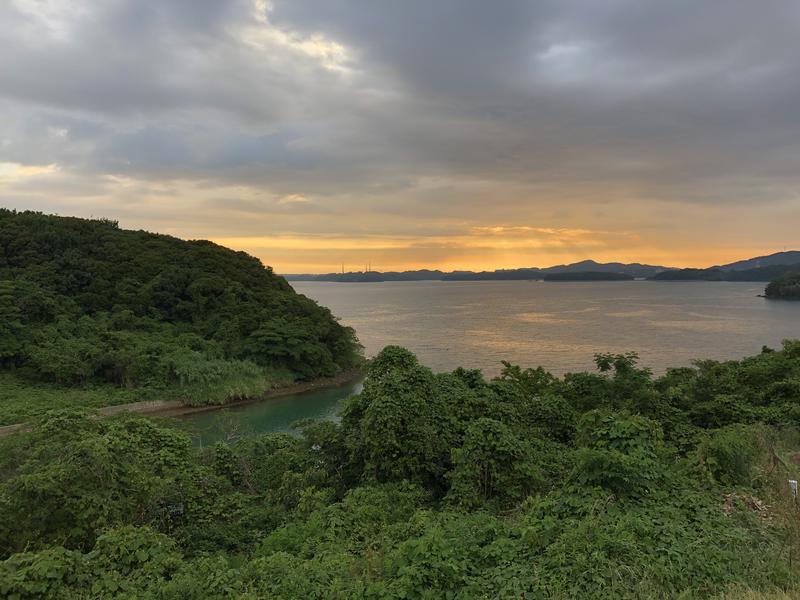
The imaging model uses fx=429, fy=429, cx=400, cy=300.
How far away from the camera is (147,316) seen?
1526 inches

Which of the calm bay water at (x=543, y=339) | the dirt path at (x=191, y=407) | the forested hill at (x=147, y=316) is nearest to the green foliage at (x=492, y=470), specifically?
the calm bay water at (x=543, y=339)

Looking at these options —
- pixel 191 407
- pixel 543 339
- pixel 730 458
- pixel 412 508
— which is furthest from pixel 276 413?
pixel 543 339

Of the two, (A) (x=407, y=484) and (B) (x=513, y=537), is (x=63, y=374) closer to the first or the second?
(A) (x=407, y=484)

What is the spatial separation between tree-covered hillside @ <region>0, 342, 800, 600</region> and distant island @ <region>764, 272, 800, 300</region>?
413ft

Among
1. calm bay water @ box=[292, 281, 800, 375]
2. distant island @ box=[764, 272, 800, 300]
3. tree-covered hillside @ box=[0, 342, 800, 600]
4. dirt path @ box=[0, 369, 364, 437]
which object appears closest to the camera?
tree-covered hillside @ box=[0, 342, 800, 600]

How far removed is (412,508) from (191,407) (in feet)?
85.6

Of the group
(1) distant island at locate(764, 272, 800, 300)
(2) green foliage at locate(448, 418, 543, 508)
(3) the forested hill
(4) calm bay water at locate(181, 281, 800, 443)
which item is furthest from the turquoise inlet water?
(1) distant island at locate(764, 272, 800, 300)

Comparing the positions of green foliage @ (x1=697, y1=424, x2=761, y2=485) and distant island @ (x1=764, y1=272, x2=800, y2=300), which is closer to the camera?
green foliage @ (x1=697, y1=424, x2=761, y2=485)

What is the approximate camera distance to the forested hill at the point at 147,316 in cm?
3053

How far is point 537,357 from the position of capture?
43.9 meters

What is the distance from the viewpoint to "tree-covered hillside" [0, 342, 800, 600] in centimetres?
500

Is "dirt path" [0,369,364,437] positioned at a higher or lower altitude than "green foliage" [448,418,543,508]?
lower

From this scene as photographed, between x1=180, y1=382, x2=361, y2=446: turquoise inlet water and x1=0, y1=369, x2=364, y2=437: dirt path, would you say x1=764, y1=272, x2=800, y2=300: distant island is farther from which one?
x1=180, y1=382, x2=361, y2=446: turquoise inlet water

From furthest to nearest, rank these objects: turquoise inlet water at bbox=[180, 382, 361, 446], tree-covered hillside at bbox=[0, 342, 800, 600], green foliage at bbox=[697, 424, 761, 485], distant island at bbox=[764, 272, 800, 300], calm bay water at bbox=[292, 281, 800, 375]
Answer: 1. distant island at bbox=[764, 272, 800, 300]
2. calm bay water at bbox=[292, 281, 800, 375]
3. turquoise inlet water at bbox=[180, 382, 361, 446]
4. green foliage at bbox=[697, 424, 761, 485]
5. tree-covered hillside at bbox=[0, 342, 800, 600]
